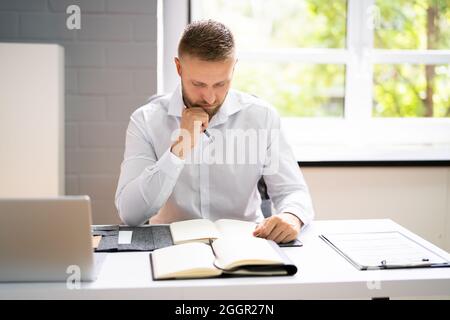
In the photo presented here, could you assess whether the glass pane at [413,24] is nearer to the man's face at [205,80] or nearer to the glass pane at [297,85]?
the glass pane at [297,85]

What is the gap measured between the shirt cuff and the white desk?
0.44 meters

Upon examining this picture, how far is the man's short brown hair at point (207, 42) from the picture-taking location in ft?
5.68

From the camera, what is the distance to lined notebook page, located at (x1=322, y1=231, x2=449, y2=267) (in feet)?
4.44

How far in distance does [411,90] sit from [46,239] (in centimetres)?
237

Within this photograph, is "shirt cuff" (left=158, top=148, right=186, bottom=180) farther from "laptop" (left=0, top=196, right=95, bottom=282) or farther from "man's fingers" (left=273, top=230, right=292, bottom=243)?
"laptop" (left=0, top=196, right=95, bottom=282)

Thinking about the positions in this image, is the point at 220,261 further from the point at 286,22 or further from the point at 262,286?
the point at 286,22

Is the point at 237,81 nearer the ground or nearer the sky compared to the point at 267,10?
nearer the ground

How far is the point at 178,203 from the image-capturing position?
6.45 ft

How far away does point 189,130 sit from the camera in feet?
5.71

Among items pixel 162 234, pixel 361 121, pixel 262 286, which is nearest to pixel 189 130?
pixel 162 234

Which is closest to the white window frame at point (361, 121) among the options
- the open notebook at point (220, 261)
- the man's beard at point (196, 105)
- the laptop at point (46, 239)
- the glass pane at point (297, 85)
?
the glass pane at point (297, 85)
